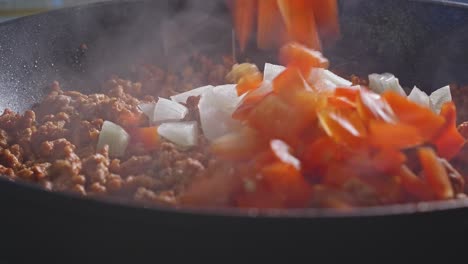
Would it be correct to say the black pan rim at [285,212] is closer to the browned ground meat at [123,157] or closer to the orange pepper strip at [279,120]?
the browned ground meat at [123,157]

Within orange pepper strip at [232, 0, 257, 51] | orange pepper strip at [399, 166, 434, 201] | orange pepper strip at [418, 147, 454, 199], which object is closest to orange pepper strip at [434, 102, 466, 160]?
orange pepper strip at [418, 147, 454, 199]

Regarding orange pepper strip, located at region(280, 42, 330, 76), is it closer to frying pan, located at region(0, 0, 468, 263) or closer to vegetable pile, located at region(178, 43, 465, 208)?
vegetable pile, located at region(178, 43, 465, 208)

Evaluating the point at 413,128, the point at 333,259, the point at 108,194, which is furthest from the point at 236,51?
the point at 333,259

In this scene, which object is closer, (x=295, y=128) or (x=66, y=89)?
(x=295, y=128)

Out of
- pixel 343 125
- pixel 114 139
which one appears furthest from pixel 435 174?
pixel 114 139

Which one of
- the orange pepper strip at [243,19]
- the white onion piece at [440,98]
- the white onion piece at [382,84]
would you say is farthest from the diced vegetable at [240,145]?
the orange pepper strip at [243,19]

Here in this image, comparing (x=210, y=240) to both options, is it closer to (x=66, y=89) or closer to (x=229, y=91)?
Result: (x=229, y=91)

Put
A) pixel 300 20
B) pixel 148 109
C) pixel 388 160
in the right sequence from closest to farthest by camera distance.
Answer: pixel 388 160 → pixel 148 109 → pixel 300 20

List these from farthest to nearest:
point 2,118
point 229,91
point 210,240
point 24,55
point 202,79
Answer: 1. point 202,79
2. point 24,55
3. point 2,118
4. point 229,91
5. point 210,240

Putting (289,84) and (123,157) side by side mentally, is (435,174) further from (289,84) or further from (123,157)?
(123,157)
